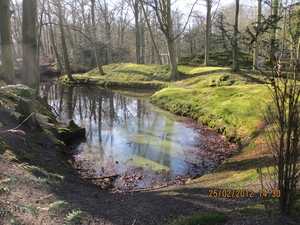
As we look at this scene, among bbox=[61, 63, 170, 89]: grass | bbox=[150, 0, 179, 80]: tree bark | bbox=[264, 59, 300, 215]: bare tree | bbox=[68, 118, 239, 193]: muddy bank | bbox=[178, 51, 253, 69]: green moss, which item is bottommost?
bbox=[68, 118, 239, 193]: muddy bank

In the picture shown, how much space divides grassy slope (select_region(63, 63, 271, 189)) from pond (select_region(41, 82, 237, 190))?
66cm

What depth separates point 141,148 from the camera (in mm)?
10422

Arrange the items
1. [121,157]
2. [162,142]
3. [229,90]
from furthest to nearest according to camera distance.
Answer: [229,90] → [162,142] → [121,157]

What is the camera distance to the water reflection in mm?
9055

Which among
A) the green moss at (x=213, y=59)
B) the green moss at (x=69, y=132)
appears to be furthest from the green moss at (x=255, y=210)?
the green moss at (x=213, y=59)

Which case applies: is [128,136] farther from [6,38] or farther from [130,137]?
[6,38]

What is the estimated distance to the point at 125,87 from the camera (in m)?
28.7

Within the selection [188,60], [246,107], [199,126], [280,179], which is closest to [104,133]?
[199,126]

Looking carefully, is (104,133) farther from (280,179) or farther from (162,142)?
(280,179)

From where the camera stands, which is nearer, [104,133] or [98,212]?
[98,212]

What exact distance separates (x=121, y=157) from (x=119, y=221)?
212 inches

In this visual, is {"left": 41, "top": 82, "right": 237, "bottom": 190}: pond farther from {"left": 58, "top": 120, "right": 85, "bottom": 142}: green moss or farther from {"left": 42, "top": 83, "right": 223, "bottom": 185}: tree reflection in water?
{"left": 58, "top": 120, "right": 85, "bottom": 142}: green moss

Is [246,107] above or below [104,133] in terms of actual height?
above
